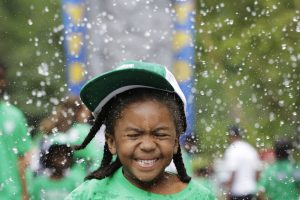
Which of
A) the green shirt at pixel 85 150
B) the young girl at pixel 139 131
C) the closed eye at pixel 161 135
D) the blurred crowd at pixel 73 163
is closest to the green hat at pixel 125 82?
the young girl at pixel 139 131

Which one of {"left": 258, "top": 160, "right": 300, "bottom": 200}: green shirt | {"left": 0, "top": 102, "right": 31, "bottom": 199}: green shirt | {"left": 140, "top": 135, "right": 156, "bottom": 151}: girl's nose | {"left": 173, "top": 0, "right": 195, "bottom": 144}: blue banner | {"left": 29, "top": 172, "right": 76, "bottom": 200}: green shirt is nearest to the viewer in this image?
{"left": 140, "top": 135, "right": 156, "bottom": 151}: girl's nose

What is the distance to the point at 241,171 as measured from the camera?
6160 millimetres

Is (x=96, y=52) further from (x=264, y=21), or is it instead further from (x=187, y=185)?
(x=187, y=185)

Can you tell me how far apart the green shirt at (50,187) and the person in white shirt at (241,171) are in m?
1.18

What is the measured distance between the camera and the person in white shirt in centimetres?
612

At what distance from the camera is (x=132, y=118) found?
112 inches

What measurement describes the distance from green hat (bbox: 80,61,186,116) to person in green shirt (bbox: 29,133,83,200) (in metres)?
2.54

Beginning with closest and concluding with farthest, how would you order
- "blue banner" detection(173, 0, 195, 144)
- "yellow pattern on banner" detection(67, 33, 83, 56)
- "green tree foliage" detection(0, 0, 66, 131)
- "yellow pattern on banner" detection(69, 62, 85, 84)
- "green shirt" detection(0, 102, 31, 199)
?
"green shirt" detection(0, 102, 31, 199)
"yellow pattern on banner" detection(69, 62, 85, 84)
"blue banner" detection(173, 0, 195, 144)
"yellow pattern on banner" detection(67, 33, 83, 56)
"green tree foliage" detection(0, 0, 66, 131)

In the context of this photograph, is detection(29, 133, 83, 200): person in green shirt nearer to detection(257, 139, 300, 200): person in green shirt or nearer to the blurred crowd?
the blurred crowd

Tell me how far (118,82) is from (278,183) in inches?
133

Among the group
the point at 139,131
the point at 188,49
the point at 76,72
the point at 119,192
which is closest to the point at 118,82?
the point at 139,131

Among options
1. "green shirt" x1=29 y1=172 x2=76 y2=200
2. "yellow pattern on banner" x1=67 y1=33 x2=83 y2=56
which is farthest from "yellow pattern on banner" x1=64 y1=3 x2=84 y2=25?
"green shirt" x1=29 y1=172 x2=76 y2=200

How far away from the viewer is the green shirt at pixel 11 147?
5.24m

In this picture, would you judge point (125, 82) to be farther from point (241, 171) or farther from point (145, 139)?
point (241, 171)
